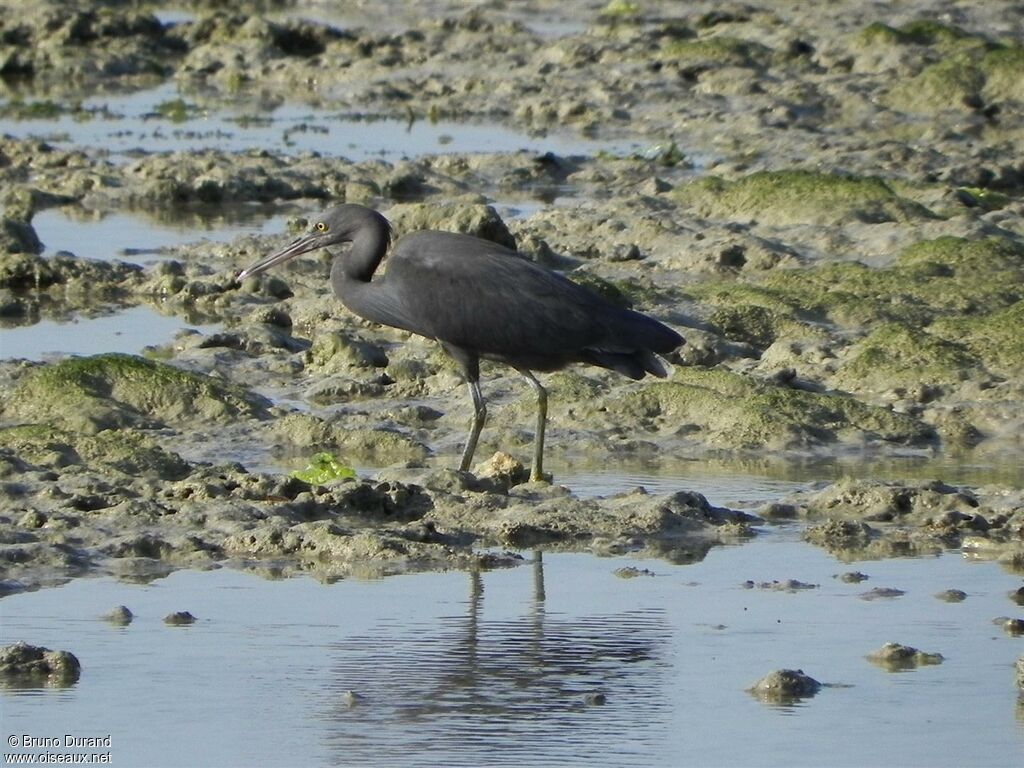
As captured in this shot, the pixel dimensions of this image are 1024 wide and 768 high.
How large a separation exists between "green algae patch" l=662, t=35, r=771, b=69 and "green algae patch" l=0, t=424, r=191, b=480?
53.0 feet

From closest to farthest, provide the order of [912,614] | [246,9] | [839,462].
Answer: [912,614], [839,462], [246,9]

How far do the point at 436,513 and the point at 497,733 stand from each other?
9.04 feet

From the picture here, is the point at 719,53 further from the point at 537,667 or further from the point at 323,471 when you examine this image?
the point at 537,667

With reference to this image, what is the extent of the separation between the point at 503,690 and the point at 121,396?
16.7ft

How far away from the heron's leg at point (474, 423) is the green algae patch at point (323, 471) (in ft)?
1.78

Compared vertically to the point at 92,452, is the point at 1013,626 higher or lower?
lower

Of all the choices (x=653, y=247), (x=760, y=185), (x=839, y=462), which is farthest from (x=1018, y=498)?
(x=760, y=185)

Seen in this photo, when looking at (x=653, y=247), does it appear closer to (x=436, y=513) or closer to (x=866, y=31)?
(x=436, y=513)

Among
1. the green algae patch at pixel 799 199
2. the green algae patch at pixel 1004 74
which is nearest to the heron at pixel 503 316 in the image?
the green algae patch at pixel 799 199

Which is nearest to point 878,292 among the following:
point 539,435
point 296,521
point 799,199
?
point 799,199

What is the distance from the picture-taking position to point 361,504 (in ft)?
31.2

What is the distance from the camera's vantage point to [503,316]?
1046cm

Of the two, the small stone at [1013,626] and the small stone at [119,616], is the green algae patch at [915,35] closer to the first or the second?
the small stone at [1013,626]

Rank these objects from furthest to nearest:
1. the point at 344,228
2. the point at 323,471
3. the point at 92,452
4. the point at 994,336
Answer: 1. the point at 994,336
2. the point at 344,228
3. the point at 92,452
4. the point at 323,471
